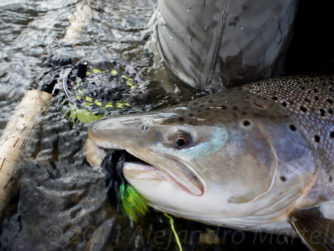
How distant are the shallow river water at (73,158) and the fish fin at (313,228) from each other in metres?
0.36

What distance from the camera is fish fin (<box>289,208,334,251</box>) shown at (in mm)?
1503

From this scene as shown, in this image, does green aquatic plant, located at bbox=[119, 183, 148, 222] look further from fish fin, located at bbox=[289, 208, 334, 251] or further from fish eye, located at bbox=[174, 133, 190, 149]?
fish fin, located at bbox=[289, 208, 334, 251]

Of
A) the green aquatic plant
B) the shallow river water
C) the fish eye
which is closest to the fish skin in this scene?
the shallow river water

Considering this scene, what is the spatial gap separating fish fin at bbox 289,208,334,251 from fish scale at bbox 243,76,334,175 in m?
0.27

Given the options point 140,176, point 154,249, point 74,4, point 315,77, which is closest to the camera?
point 140,176

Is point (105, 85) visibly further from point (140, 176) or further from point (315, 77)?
point (315, 77)

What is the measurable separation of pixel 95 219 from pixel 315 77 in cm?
185

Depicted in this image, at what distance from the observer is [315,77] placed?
2.12m

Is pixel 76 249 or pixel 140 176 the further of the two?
pixel 76 249

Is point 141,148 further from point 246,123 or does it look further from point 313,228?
point 313,228

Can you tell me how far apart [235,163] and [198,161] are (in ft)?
0.64

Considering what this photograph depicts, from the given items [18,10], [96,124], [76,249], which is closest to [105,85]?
[96,124]

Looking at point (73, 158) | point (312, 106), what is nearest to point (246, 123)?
point (312, 106)

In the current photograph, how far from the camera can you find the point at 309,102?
1817 millimetres
